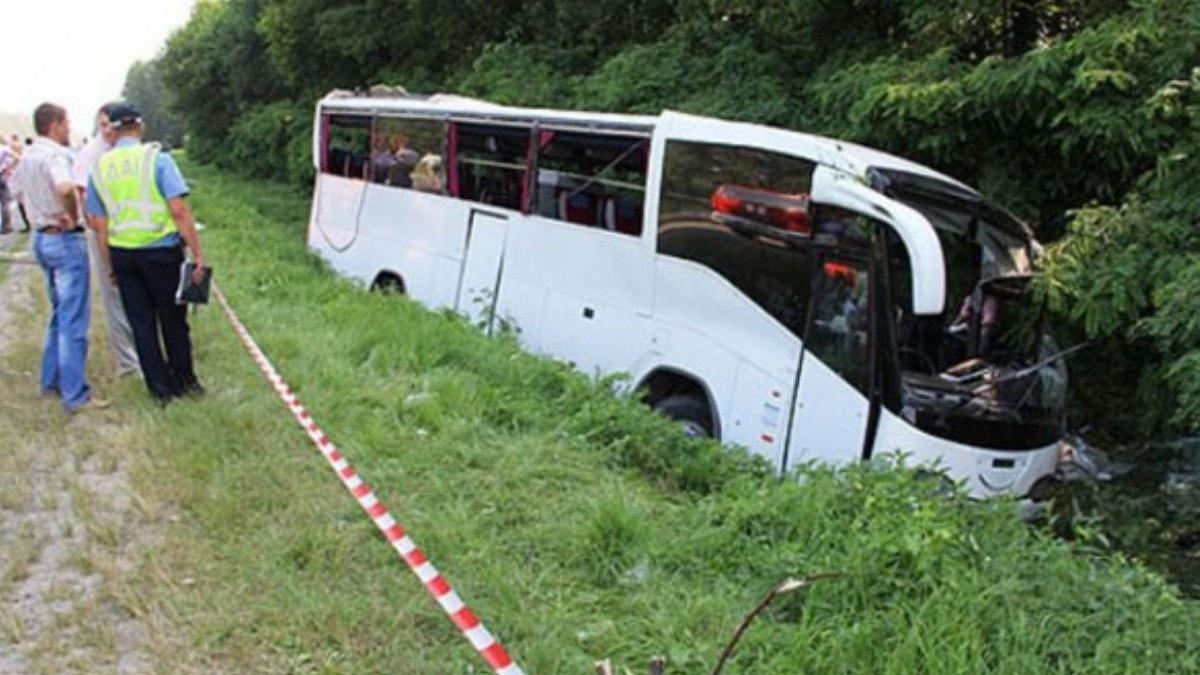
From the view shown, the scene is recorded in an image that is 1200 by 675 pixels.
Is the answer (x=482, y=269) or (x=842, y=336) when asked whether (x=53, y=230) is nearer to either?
(x=482, y=269)

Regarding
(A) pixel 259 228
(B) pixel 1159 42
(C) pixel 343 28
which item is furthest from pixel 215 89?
(B) pixel 1159 42

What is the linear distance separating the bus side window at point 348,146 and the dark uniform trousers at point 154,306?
20.2 ft

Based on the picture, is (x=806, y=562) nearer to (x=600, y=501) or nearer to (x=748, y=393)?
(x=600, y=501)

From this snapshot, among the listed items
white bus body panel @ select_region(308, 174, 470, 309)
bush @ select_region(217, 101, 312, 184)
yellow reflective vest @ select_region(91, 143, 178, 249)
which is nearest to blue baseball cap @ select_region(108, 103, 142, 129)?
yellow reflective vest @ select_region(91, 143, 178, 249)

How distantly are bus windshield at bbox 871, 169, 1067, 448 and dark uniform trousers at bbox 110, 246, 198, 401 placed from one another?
14.1 ft

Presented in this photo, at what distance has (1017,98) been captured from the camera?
7.85m

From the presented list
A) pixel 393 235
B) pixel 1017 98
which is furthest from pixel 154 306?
pixel 1017 98

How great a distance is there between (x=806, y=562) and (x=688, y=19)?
422 inches

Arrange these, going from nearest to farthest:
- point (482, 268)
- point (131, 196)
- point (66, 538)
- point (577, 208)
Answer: point (66, 538) → point (131, 196) → point (577, 208) → point (482, 268)

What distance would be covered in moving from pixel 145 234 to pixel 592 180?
12.3 feet

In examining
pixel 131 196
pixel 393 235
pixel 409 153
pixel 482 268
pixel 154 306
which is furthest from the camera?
pixel 393 235

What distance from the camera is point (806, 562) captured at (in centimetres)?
402

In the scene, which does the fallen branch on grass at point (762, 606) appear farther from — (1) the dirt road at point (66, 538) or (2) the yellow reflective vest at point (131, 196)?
(2) the yellow reflective vest at point (131, 196)

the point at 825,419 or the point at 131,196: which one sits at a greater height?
the point at 131,196
